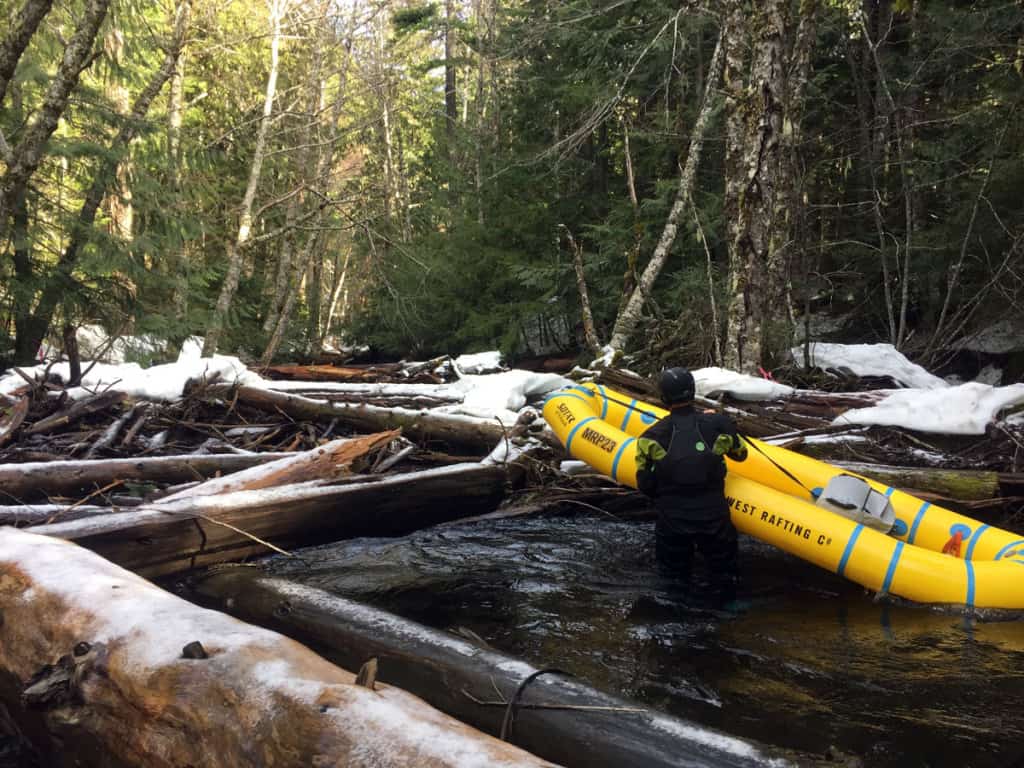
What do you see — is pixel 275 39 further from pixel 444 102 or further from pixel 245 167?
pixel 444 102

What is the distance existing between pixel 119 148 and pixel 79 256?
6.76 feet

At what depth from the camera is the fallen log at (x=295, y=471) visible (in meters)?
5.17

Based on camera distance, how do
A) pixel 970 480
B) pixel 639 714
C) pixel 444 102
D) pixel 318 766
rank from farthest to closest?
1. pixel 444 102
2. pixel 970 480
3. pixel 639 714
4. pixel 318 766

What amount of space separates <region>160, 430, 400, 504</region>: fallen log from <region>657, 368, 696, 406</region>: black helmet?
8.87 ft

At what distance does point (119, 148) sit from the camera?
41.1ft

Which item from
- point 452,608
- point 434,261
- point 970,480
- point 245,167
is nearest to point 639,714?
point 452,608

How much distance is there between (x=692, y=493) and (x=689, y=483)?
3.9 inches

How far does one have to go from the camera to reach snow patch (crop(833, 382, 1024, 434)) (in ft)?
21.2

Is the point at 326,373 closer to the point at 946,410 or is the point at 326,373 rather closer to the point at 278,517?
the point at 278,517

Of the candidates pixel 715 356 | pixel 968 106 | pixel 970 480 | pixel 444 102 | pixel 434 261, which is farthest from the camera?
pixel 444 102

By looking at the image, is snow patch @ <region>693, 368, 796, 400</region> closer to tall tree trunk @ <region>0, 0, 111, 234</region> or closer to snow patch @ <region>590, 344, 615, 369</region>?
snow patch @ <region>590, 344, 615, 369</region>

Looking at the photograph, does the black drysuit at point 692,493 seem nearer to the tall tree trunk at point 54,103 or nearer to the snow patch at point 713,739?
the snow patch at point 713,739

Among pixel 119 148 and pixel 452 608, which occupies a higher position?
pixel 119 148

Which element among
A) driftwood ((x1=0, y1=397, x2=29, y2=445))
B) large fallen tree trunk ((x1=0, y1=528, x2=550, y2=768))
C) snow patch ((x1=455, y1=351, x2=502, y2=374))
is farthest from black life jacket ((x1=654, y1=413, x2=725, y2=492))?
snow patch ((x1=455, y1=351, x2=502, y2=374))
